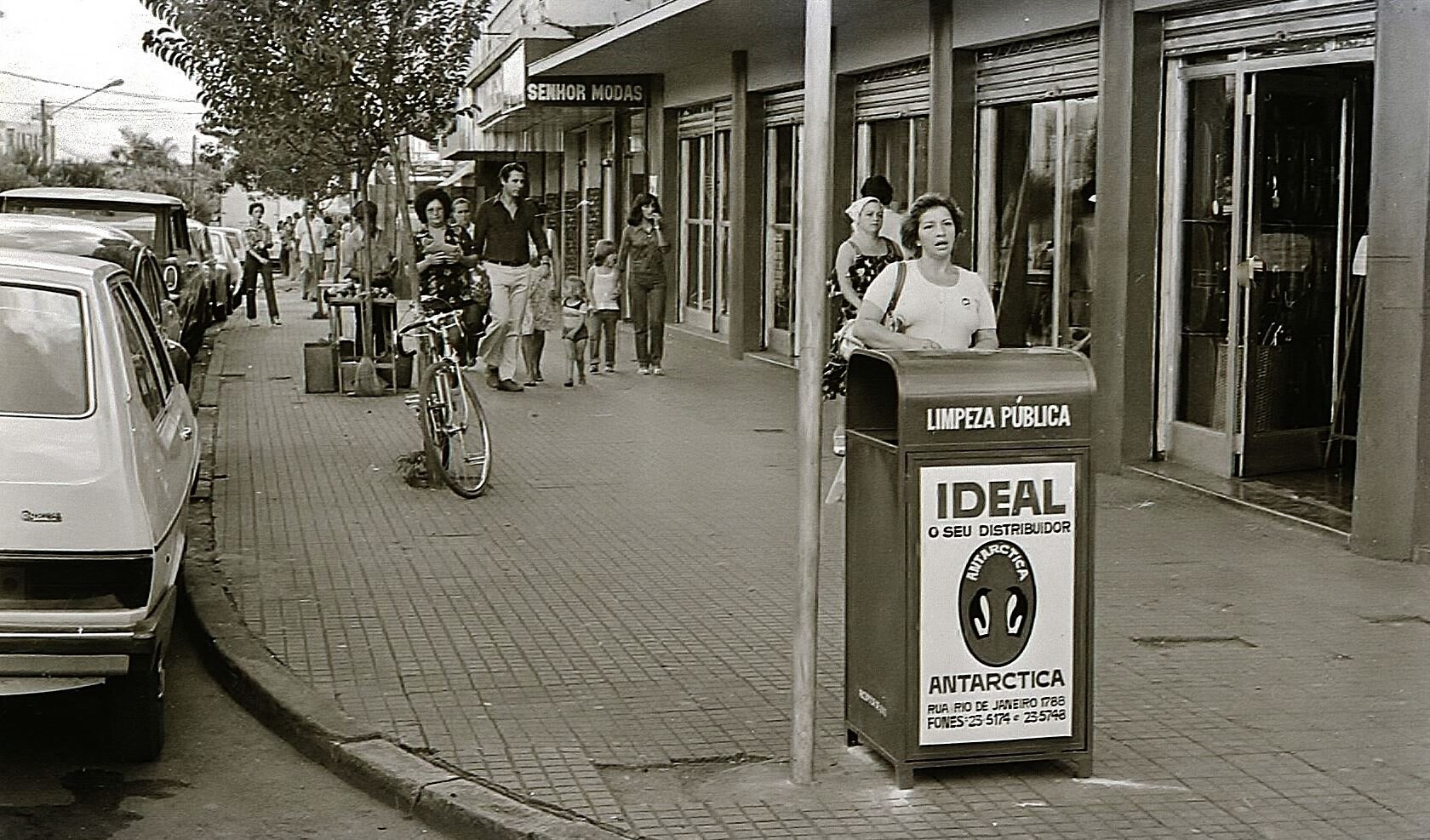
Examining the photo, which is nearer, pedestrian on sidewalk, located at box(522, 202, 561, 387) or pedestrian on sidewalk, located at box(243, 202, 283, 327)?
pedestrian on sidewalk, located at box(522, 202, 561, 387)

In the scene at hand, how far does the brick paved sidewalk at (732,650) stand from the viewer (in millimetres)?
5594

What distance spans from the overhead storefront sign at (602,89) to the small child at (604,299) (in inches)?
280

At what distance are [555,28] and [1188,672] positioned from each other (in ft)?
76.5

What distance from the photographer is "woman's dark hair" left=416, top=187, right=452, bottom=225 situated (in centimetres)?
1470

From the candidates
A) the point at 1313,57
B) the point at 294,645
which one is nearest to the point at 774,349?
the point at 1313,57

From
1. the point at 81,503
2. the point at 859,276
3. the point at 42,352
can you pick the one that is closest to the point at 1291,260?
the point at 859,276

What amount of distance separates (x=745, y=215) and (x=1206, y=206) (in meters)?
10.2

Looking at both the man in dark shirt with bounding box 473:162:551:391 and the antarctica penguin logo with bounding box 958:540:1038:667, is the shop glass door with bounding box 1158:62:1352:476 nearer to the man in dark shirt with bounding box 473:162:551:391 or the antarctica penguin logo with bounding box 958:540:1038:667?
the antarctica penguin logo with bounding box 958:540:1038:667

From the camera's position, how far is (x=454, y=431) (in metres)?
11.6

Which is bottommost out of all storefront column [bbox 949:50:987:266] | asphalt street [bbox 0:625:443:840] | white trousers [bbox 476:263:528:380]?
asphalt street [bbox 0:625:443:840]

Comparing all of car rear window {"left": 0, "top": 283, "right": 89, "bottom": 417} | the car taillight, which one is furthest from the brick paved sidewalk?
car rear window {"left": 0, "top": 283, "right": 89, "bottom": 417}

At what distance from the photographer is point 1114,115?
12336mm

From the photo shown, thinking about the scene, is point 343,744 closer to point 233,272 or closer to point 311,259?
point 233,272

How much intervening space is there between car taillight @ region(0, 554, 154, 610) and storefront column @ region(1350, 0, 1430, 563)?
20.0ft
